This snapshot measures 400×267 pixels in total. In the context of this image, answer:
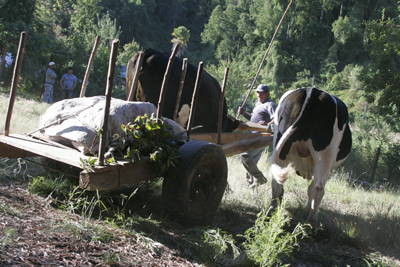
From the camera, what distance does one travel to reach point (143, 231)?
13.8 feet

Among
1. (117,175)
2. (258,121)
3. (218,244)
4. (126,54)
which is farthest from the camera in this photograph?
(126,54)

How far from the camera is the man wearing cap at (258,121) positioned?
776cm

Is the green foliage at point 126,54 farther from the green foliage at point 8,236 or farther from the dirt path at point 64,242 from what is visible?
the green foliage at point 8,236

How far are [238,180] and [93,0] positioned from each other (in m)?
32.7

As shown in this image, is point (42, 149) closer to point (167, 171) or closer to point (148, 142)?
point (148, 142)

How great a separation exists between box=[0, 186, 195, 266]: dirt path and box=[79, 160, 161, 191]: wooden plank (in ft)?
1.04

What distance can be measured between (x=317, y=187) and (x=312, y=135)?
636mm

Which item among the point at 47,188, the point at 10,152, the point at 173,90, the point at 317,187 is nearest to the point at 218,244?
the point at 47,188

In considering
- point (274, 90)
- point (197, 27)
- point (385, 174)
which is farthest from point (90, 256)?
point (197, 27)

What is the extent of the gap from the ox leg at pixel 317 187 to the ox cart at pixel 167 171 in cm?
160

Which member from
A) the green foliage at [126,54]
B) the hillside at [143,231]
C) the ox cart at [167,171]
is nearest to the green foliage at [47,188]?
the hillside at [143,231]

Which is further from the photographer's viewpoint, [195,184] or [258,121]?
[258,121]

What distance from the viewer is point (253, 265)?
3.92 meters

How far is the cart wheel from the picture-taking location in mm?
4355
